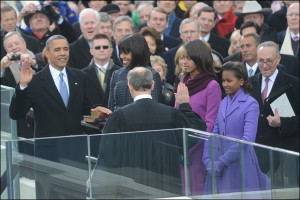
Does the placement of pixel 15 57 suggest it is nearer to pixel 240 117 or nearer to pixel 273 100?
pixel 273 100

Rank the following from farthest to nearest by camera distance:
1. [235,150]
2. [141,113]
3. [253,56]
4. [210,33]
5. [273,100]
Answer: [210,33] → [253,56] → [273,100] → [141,113] → [235,150]

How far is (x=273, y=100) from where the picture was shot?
8719 mm

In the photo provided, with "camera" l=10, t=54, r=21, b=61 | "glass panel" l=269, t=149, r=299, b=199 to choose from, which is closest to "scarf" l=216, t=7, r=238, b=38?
"camera" l=10, t=54, r=21, b=61

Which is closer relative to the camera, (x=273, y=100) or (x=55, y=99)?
(x=55, y=99)

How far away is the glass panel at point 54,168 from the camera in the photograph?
6.40 meters

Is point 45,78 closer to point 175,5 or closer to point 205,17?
point 205,17

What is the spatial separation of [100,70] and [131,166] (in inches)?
132

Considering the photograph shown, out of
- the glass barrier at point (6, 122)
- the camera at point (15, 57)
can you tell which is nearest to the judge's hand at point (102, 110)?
the glass barrier at point (6, 122)

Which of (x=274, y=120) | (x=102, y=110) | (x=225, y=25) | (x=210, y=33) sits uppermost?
(x=225, y=25)

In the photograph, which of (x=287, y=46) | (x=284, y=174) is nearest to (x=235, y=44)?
(x=287, y=46)

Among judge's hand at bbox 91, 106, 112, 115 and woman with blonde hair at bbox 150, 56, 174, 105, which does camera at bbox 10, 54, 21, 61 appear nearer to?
woman with blonde hair at bbox 150, 56, 174, 105

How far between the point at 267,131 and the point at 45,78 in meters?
2.48

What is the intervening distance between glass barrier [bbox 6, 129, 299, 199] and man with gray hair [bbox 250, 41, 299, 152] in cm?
232

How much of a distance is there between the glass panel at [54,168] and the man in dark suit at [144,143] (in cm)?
17
